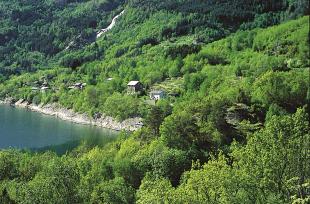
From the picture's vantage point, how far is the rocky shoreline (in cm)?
7331

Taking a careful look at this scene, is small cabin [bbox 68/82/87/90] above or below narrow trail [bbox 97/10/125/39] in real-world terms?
above

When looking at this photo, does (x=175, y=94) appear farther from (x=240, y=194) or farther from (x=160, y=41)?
(x=240, y=194)

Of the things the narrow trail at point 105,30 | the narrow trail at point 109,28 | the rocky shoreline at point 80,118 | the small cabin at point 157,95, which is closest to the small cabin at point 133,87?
the small cabin at point 157,95

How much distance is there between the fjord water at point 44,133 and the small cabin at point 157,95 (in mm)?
11022

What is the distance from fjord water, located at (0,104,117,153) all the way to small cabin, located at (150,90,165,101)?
11.0 meters

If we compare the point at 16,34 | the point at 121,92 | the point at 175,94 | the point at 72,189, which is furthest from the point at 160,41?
the point at 72,189

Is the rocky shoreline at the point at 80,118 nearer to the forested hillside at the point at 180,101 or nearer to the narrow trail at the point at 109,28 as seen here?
the forested hillside at the point at 180,101

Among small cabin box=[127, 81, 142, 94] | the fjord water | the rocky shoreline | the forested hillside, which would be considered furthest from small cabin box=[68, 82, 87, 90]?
small cabin box=[127, 81, 142, 94]

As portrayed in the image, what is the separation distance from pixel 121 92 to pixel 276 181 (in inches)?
2842

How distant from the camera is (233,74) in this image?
2963 inches

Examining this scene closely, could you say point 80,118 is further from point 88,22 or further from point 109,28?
point 88,22

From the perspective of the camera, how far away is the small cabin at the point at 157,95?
79.3 m

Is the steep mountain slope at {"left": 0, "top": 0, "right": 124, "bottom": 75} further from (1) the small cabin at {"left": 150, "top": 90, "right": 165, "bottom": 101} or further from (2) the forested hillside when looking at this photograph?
(1) the small cabin at {"left": 150, "top": 90, "right": 165, "bottom": 101}

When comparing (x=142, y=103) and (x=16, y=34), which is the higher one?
(x=142, y=103)
